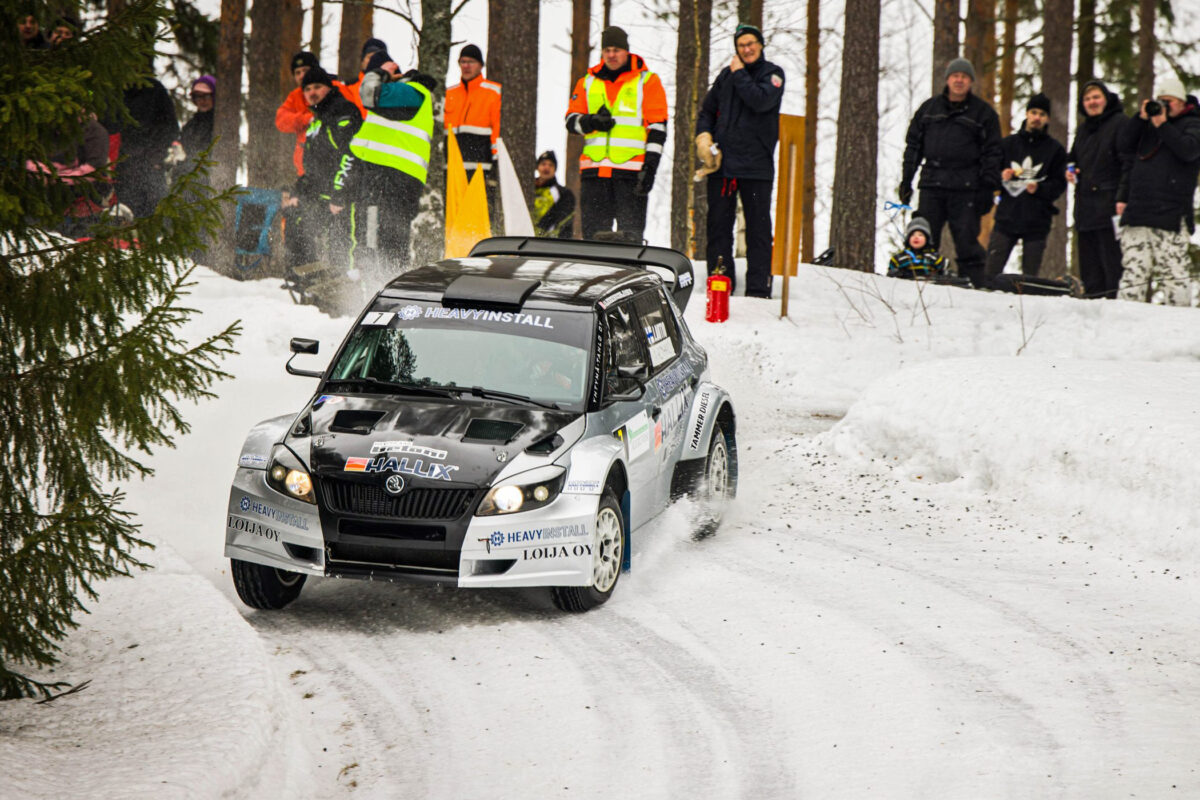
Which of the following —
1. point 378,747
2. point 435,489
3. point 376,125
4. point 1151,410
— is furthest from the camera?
point 376,125

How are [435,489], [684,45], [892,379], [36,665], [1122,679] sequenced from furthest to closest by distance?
[684,45], [892,379], [435,489], [1122,679], [36,665]

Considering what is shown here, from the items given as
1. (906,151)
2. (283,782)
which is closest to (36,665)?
(283,782)

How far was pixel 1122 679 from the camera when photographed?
5852mm

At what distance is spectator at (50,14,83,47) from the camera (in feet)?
16.8

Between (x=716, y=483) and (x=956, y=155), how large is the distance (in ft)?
24.6

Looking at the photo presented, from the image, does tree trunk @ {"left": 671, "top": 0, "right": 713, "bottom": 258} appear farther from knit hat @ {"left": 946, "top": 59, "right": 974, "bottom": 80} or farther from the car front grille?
the car front grille

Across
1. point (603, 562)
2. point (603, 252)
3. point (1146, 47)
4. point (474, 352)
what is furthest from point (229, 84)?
point (1146, 47)

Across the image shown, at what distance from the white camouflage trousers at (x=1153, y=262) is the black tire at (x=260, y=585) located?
11118 millimetres

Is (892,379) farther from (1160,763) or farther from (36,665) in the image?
(36,665)

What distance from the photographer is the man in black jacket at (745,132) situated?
1371 cm

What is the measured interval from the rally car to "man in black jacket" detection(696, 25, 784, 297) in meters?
5.77

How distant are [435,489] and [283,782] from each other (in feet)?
6.40

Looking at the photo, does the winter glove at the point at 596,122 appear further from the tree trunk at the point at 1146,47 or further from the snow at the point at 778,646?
the tree trunk at the point at 1146,47

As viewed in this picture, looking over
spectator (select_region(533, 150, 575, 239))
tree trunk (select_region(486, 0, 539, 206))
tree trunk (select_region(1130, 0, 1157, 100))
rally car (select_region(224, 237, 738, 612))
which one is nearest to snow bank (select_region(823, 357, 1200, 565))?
rally car (select_region(224, 237, 738, 612))
